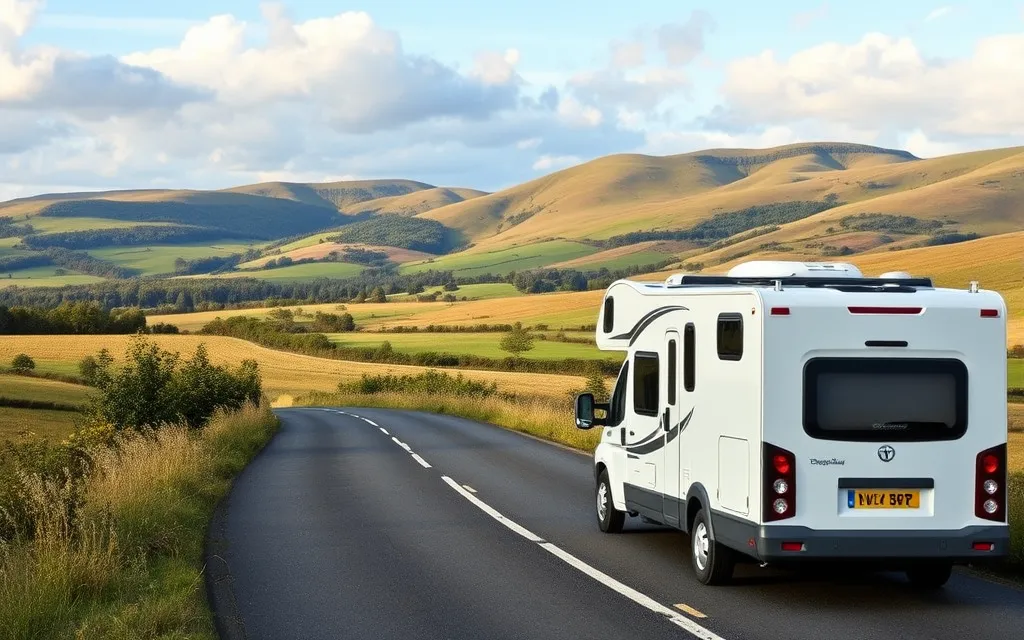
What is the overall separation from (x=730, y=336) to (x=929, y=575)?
2.82 m

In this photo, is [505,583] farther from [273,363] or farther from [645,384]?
[273,363]

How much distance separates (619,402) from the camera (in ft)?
44.5

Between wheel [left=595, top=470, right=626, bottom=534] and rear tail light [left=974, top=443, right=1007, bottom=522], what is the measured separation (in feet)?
15.2

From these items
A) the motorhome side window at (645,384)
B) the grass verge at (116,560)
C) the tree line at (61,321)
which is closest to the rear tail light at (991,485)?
the motorhome side window at (645,384)

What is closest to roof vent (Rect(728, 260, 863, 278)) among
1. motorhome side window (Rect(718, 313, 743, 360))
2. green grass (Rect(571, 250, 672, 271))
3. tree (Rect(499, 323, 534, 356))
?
motorhome side window (Rect(718, 313, 743, 360))

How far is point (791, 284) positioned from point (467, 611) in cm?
425

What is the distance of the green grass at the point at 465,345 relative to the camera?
243 feet

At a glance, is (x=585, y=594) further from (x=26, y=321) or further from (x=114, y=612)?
(x=26, y=321)

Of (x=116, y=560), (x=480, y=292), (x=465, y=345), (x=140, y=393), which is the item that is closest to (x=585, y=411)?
(x=116, y=560)

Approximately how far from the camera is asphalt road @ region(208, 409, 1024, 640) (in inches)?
354

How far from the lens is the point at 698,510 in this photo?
1101 centimetres

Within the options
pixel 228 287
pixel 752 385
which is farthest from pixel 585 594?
pixel 228 287

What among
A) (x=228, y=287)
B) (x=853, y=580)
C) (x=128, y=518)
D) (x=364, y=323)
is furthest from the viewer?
(x=228, y=287)

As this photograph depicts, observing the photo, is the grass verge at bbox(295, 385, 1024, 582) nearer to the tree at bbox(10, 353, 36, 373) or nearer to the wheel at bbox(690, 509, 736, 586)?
the wheel at bbox(690, 509, 736, 586)
